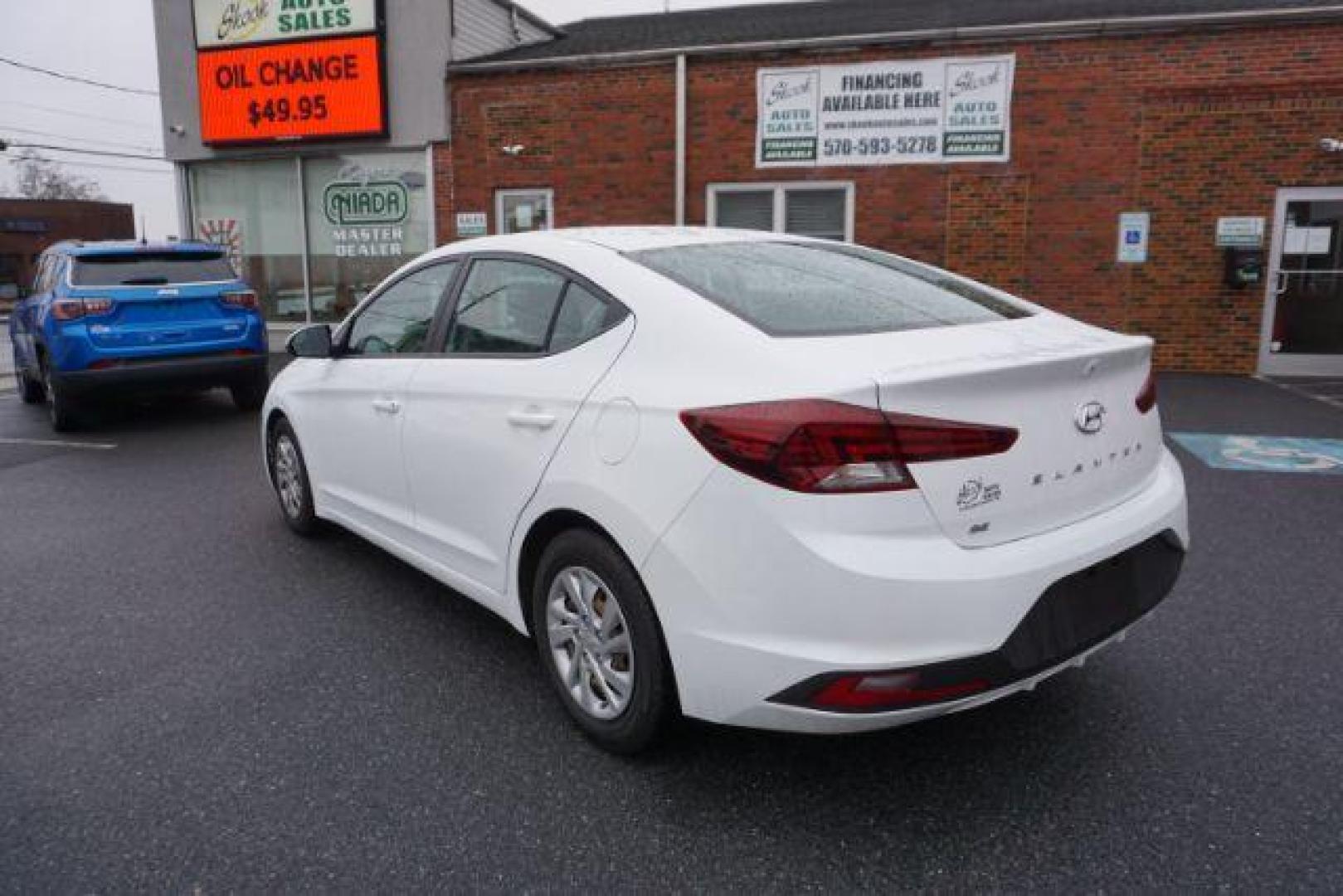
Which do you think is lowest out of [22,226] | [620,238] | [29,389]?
[29,389]

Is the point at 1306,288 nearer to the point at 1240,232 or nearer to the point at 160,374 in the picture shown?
Result: the point at 1240,232

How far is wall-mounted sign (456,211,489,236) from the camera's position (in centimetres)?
1373

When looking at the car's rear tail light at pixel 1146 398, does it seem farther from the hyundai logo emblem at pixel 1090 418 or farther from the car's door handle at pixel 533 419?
the car's door handle at pixel 533 419

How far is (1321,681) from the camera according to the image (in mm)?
3258

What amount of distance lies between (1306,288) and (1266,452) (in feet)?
17.0

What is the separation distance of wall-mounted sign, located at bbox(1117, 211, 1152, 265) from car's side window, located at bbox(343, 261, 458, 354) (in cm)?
955

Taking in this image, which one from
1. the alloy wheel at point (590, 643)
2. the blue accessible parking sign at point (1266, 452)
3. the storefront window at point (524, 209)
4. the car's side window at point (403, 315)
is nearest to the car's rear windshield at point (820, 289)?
the alloy wheel at point (590, 643)

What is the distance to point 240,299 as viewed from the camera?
28.7 ft

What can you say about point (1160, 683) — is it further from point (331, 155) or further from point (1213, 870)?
point (331, 155)

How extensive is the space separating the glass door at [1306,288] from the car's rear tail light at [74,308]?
11776 mm

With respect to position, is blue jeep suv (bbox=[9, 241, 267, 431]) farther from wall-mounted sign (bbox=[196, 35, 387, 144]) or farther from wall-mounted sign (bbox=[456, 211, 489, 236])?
wall-mounted sign (bbox=[196, 35, 387, 144])

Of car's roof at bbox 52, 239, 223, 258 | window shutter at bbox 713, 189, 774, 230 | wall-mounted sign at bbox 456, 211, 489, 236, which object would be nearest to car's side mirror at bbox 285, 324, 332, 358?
car's roof at bbox 52, 239, 223, 258

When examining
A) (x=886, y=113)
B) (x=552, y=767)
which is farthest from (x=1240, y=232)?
(x=552, y=767)

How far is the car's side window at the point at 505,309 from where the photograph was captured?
3.17 meters
